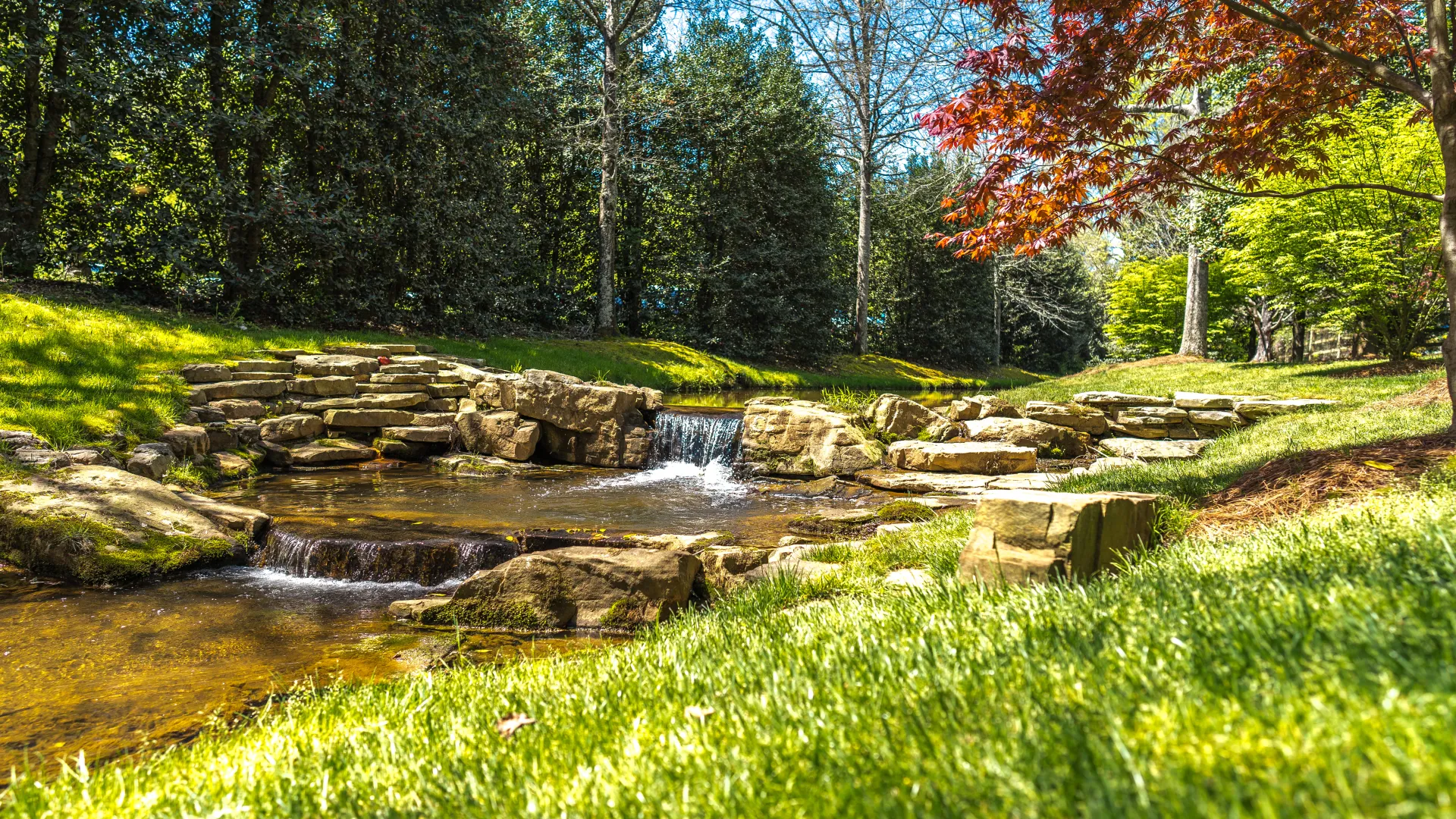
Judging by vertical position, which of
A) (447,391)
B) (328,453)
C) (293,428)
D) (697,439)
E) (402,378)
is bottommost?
(328,453)

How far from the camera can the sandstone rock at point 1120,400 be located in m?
11.3

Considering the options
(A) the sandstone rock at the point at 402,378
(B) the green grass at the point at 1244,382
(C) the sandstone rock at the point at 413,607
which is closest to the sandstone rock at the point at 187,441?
(A) the sandstone rock at the point at 402,378

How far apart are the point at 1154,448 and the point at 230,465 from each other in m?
11.4

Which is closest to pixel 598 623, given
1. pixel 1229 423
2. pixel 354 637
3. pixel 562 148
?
pixel 354 637

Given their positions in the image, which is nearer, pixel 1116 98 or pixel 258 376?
pixel 1116 98

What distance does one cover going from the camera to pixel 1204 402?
10.8 metres

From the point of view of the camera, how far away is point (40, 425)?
24.4 ft

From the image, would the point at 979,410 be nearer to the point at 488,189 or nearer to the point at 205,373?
the point at 205,373

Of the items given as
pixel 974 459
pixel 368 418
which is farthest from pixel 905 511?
pixel 368 418

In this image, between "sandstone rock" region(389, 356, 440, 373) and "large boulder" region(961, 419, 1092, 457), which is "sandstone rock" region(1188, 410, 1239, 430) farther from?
"sandstone rock" region(389, 356, 440, 373)

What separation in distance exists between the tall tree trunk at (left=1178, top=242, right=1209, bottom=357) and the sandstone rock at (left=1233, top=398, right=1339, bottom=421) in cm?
1112

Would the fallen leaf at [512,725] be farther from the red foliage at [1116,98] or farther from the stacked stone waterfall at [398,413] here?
the stacked stone waterfall at [398,413]

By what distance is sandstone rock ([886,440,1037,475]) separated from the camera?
9.25 metres

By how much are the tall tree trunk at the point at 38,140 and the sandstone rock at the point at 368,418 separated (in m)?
6.83
